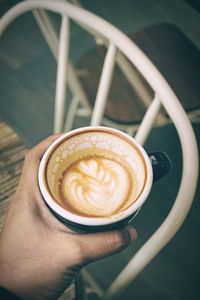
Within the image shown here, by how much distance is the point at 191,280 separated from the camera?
131 cm

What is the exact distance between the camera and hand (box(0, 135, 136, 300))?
1.67ft

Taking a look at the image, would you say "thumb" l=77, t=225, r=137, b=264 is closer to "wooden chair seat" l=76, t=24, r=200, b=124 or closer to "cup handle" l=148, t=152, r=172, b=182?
"cup handle" l=148, t=152, r=172, b=182

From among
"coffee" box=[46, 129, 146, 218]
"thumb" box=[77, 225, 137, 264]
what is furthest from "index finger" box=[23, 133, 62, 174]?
"thumb" box=[77, 225, 137, 264]

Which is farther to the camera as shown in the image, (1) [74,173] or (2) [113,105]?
(2) [113,105]

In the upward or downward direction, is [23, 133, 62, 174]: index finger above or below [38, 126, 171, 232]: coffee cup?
above

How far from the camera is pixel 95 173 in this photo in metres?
0.59

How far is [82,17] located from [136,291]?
1083mm

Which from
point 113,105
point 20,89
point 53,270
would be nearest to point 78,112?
point 113,105

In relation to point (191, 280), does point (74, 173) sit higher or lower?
higher

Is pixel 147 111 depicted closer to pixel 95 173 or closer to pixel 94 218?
pixel 95 173

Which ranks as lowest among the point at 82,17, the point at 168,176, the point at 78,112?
the point at 168,176

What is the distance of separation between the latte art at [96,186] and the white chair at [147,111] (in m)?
0.11

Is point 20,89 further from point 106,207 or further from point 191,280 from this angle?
point 106,207

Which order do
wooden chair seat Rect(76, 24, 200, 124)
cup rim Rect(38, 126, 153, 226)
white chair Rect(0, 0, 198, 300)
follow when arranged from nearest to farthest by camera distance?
cup rim Rect(38, 126, 153, 226) → white chair Rect(0, 0, 198, 300) → wooden chair seat Rect(76, 24, 200, 124)
